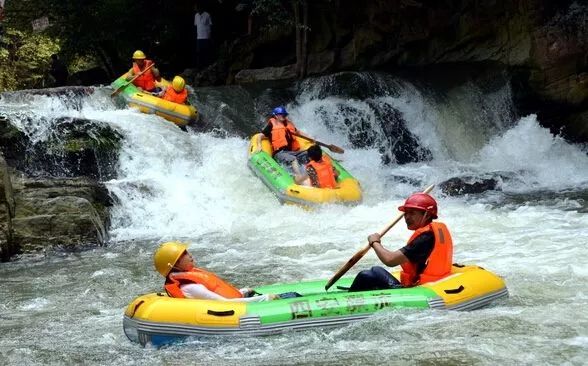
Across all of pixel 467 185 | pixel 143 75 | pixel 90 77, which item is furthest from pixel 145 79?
pixel 90 77

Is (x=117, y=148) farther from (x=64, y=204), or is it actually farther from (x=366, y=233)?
(x=366, y=233)

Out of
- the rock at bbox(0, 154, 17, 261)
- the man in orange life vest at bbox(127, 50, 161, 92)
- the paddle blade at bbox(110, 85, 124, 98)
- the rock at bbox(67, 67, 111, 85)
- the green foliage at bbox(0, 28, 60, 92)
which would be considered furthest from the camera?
the green foliage at bbox(0, 28, 60, 92)

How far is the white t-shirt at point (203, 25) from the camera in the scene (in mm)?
16328

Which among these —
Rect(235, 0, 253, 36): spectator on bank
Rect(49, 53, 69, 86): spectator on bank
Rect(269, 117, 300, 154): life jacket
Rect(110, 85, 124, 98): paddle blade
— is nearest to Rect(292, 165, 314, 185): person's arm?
Rect(269, 117, 300, 154): life jacket

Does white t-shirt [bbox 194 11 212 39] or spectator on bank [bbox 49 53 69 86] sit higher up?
white t-shirt [bbox 194 11 212 39]

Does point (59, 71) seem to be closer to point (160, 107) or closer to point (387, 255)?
point (160, 107)

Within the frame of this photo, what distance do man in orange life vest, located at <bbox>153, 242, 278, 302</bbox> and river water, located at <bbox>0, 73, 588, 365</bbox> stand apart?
1.12 feet

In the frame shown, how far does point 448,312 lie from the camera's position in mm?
5445

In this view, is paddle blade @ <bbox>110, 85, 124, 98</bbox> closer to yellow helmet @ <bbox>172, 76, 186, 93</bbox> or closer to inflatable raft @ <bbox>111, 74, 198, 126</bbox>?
inflatable raft @ <bbox>111, 74, 198, 126</bbox>

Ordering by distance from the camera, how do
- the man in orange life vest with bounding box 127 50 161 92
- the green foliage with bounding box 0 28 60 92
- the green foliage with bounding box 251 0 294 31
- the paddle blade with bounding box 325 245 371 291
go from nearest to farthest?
the paddle blade with bounding box 325 245 371 291, the man in orange life vest with bounding box 127 50 161 92, the green foliage with bounding box 251 0 294 31, the green foliage with bounding box 0 28 60 92

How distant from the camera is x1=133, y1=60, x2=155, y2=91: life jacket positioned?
1341cm

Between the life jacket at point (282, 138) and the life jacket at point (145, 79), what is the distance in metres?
3.00

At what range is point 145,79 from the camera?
1346 cm

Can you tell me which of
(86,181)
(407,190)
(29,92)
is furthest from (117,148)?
(407,190)
